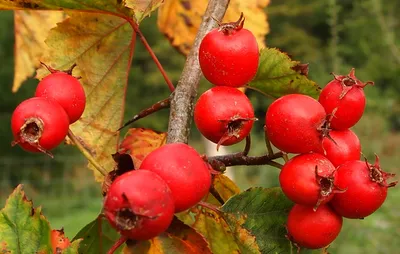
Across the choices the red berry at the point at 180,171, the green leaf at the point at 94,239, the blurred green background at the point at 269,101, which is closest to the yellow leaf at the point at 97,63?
the green leaf at the point at 94,239

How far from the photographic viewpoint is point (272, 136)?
0.83 meters

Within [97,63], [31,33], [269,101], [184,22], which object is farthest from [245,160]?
[269,101]

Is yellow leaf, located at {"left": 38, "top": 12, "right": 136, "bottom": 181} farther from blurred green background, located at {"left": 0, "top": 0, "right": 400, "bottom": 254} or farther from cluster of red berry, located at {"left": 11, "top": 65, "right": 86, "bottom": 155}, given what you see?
blurred green background, located at {"left": 0, "top": 0, "right": 400, "bottom": 254}

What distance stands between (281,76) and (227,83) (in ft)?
0.78

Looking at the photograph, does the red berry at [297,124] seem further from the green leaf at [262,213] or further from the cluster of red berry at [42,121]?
the cluster of red berry at [42,121]

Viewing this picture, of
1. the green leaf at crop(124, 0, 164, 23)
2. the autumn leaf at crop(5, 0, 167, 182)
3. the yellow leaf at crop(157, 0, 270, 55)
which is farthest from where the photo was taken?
the yellow leaf at crop(157, 0, 270, 55)

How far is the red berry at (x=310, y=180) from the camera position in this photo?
2.54ft

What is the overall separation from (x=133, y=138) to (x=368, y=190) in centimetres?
51

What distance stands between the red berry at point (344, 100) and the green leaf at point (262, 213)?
152 millimetres

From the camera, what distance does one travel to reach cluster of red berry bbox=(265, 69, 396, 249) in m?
0.78

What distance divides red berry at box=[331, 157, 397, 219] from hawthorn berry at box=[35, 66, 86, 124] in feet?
1.32

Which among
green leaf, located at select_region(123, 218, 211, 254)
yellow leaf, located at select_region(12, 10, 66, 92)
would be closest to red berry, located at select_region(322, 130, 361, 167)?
green leaf, located at select_region(123, 218, 211, 254)

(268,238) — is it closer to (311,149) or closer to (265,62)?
(311,149)

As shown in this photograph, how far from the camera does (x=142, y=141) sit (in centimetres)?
117
